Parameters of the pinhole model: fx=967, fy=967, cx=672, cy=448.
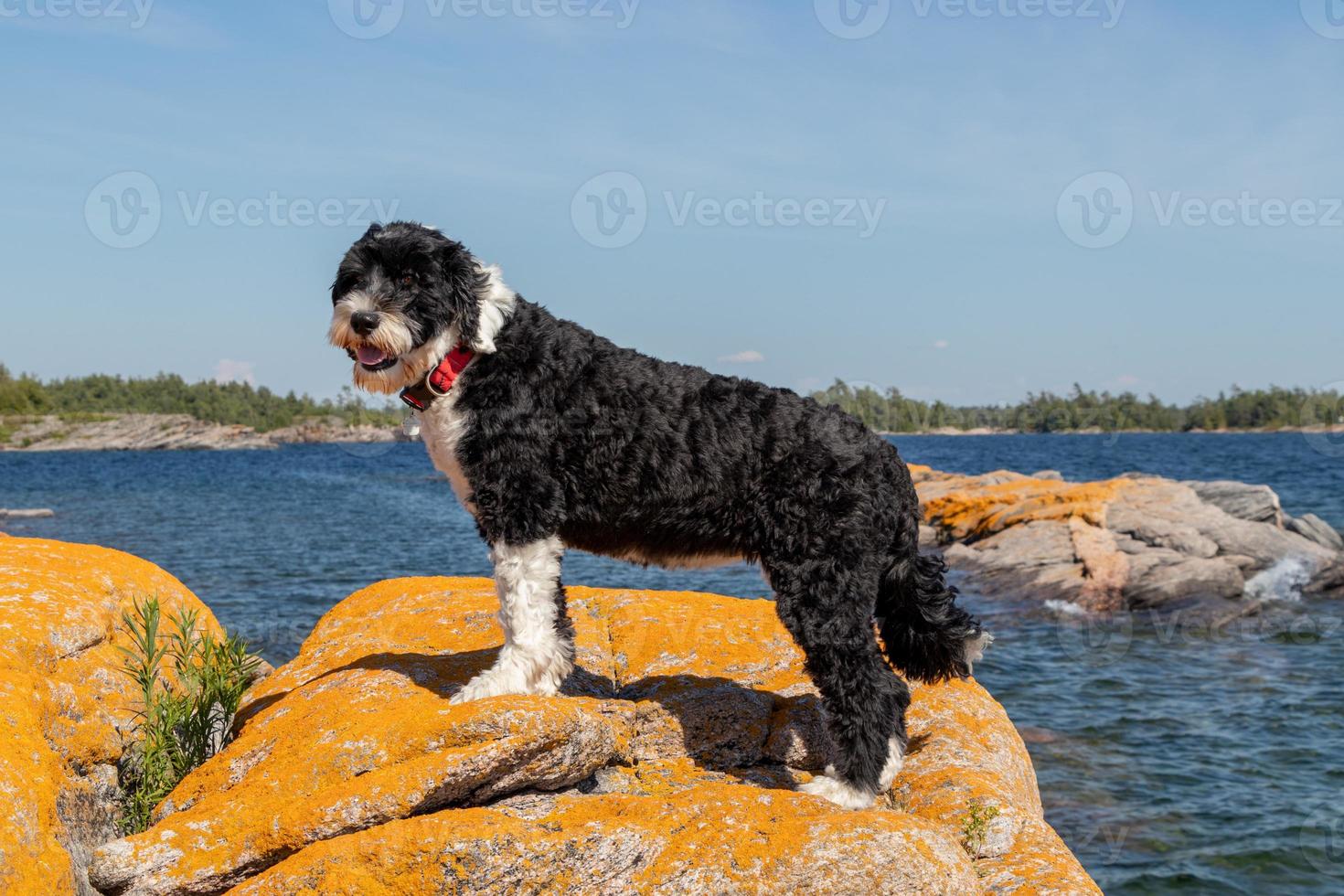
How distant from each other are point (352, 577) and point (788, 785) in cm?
2017

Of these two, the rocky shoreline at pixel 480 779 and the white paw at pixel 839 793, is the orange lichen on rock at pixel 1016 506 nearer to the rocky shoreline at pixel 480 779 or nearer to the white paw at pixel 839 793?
the rocky shoreline at pixel 480 779

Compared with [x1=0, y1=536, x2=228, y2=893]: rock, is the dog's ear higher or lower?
higher

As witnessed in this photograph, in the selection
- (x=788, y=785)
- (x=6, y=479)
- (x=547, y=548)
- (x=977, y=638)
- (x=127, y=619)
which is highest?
(x=547, y=548)

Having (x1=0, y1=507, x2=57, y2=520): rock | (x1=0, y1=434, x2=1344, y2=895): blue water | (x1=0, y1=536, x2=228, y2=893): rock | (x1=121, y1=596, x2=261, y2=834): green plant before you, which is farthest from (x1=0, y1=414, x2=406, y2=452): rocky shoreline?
(x1=121, y1=596, x2=261, y2=834): green plant

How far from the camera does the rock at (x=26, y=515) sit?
39.4 metres

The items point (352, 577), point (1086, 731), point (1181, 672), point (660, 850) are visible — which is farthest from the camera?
point (352, 577)

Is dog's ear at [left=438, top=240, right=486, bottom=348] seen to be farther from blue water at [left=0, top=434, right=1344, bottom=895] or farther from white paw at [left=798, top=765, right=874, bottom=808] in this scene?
blue water at [left=0, top=434, right=1344, bottom=895]

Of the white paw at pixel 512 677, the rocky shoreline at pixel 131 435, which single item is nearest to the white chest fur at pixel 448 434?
the white paw at pixel 512 677

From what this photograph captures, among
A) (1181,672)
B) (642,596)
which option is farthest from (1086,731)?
(642,596)

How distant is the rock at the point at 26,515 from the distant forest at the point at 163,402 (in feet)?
420

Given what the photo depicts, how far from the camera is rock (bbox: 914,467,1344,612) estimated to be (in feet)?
68.3

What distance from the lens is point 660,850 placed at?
4363mm

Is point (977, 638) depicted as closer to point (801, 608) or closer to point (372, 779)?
point (801, 608)

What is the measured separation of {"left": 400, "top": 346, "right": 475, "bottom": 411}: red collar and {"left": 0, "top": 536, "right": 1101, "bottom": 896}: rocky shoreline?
1.62 m
